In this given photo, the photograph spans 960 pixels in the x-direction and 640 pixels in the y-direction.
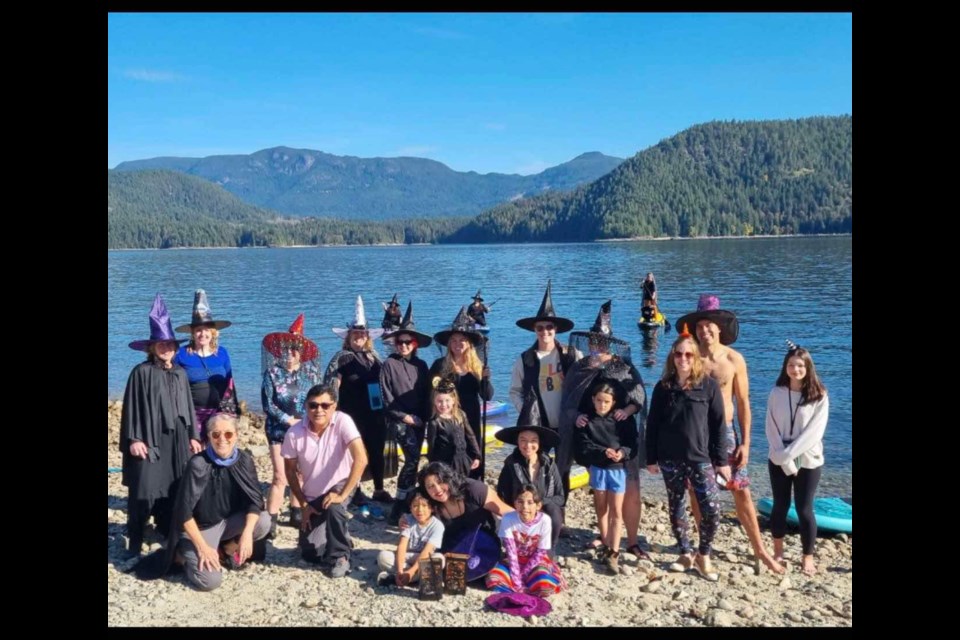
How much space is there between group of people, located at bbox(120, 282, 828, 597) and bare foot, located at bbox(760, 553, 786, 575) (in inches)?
0.9

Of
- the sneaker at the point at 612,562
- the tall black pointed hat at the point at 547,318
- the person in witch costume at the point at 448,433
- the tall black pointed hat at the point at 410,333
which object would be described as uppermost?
the tall black pointed hat at the point at 547,318

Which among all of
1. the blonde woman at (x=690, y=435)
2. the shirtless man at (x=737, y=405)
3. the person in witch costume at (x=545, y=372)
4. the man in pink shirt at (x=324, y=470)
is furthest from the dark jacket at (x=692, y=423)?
the man in pink shirt at (x=324, y=470)

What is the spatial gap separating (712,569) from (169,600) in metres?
4.56

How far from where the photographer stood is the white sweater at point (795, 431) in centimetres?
724

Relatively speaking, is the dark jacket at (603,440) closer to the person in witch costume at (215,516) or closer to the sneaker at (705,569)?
the sneaker at (705,569)

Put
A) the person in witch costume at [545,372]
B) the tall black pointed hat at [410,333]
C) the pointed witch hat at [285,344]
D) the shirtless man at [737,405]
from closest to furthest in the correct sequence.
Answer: the shirtless man at [737,405] → the person in witch costume at [545,372] → the tall black pointed hat at [410,333] → the pointed witch hat at [285,344]

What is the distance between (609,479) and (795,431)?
1639 mm

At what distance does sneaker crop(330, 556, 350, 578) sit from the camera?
730cm

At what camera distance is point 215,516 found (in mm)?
7223

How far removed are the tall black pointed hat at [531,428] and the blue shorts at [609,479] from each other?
45 cm

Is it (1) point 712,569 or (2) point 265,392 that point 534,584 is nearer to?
(1) point 712,569

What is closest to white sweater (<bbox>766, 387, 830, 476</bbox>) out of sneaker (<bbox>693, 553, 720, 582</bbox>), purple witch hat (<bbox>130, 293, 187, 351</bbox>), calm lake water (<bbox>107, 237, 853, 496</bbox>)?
sneaker (<bbox>693, 553, 720, 582</bbox>)

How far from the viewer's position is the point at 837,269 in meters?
73.0

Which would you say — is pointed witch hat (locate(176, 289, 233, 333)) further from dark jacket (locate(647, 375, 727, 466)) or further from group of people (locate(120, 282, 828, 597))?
dark jacket (locate(647, 375, 727, 466))
